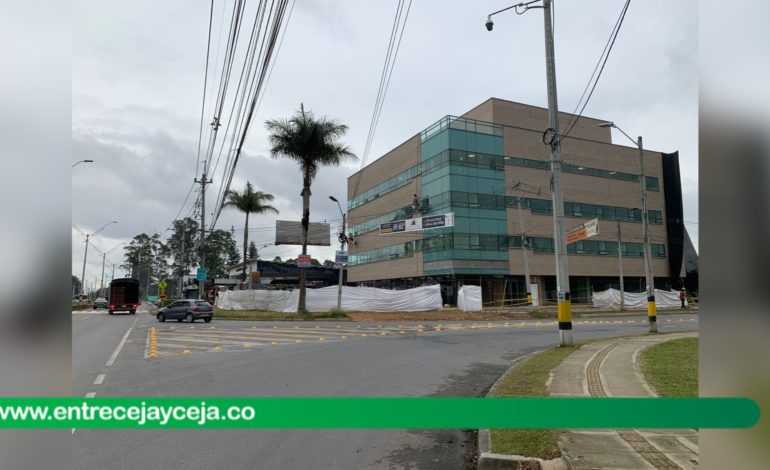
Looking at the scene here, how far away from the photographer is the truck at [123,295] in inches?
1654

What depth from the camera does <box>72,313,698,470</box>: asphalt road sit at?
5.13 meters

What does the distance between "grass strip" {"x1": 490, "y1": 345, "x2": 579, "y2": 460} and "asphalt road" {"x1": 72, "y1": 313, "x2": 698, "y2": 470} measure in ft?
1.35

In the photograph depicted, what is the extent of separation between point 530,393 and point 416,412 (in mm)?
5344

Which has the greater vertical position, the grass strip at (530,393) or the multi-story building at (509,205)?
the multi-story building at (509,205)

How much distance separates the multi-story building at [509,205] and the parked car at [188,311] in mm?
21721

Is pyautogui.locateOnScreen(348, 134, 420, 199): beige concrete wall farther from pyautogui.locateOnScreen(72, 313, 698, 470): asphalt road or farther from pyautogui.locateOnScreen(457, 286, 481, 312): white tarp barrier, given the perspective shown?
→ pyautogui.locateOnScreen(72, 313, 698, 470): asphalt road

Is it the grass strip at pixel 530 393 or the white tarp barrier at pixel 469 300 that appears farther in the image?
the white tarp barrier at pixel 469 300

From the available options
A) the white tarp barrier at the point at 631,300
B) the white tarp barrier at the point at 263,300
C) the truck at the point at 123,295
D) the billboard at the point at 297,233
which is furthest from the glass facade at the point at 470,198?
the truck at the point at 123,295

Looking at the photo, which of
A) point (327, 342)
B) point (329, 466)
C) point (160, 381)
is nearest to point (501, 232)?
point (327, 342)

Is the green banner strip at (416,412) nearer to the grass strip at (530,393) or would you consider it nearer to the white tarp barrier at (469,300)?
the grass strip at (530,393)

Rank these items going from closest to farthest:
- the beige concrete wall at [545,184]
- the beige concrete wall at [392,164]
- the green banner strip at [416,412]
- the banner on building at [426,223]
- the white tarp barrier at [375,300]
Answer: the green banner strip at [416,412] → the white tarp barrier at [375,300] → the banner on building at [426,223] → the beige concrete wall at [545,184] → the beige concrete wall at [392,164]

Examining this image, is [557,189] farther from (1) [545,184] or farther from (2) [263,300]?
(1) [545,184]

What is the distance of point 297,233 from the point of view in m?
54.6

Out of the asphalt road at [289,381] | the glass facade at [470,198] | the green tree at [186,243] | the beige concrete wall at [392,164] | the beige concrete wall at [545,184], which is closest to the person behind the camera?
the asphalt road at [289,381]
